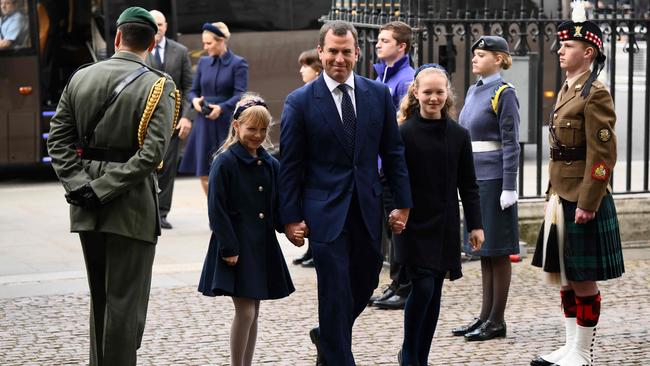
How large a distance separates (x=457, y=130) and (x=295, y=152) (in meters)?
1.01

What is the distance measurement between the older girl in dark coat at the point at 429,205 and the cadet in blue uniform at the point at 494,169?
2.93 ft

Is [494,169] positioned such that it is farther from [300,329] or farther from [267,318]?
[267,318]

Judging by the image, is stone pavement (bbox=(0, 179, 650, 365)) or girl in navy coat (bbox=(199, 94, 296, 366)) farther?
stone pavement (bbox=(0, 179, 650, 365))

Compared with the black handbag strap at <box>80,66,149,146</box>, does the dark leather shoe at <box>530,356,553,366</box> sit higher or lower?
lower

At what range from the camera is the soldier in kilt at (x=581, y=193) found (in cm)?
718

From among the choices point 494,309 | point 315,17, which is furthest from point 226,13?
point 494,309

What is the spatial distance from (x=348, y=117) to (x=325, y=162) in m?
0.25

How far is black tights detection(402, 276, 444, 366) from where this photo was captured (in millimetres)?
7090

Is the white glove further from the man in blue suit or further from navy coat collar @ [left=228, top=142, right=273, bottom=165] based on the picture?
navy coat collar @ [left=228, top=142, right=273, bottom=165]

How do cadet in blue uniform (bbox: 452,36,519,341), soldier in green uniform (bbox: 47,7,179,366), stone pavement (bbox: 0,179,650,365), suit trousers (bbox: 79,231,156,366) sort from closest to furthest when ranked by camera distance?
soldier in green uniform (bbox: 47,7,179,366), suit trousers (bbox: 79,231,156,366), stone pavement (bbox: 0,179,650,365), cadet in blue uniform (bbox: 452,36,519,341)

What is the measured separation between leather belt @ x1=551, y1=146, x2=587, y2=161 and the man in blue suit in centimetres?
104

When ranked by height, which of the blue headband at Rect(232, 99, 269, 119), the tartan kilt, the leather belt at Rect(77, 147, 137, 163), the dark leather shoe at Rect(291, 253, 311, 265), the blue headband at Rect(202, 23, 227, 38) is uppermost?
the blue headband at Rect(202, 23, 227, 38)

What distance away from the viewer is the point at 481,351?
25.3 ft

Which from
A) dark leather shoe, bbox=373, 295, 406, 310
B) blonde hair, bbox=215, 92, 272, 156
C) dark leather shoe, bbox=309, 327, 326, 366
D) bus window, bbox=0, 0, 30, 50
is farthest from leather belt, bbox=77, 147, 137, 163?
bus window, bbox=0, 0, 30, 50
